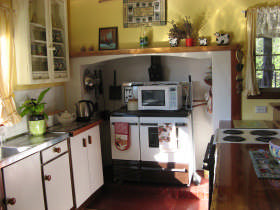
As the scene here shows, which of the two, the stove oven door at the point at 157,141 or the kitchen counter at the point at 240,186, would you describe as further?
the stove oven door at the point at 157,141

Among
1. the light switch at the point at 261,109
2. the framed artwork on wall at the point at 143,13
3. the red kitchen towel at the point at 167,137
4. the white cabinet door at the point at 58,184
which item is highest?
the framed artwork on wall at the point at 143,13

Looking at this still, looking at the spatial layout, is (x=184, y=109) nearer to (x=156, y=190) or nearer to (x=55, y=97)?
(x=156, y=190)

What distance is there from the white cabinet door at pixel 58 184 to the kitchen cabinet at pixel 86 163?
0.13 metres

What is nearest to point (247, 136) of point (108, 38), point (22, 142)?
point (22, 142)

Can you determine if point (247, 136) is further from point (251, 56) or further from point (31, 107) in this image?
point (31, 107)

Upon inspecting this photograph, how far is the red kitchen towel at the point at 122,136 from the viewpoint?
3.82 meters

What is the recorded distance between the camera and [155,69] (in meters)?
4.18

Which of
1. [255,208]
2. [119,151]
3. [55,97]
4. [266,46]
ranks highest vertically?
[266,46]

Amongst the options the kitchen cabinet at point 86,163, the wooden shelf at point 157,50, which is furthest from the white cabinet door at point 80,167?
the wooden shelf at point 157,50

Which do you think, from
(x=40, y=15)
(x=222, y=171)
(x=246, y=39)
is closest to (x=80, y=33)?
(x=40, y=15)

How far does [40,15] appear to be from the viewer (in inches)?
128

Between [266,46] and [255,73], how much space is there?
371mm

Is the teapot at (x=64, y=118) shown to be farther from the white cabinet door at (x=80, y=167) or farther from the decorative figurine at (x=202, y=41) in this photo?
the decorative figurine at (x=202, y=41)

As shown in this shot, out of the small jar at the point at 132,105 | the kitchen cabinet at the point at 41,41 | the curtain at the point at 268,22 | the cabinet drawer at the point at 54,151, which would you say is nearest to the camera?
the cabinet drawer at the point at 54,151
